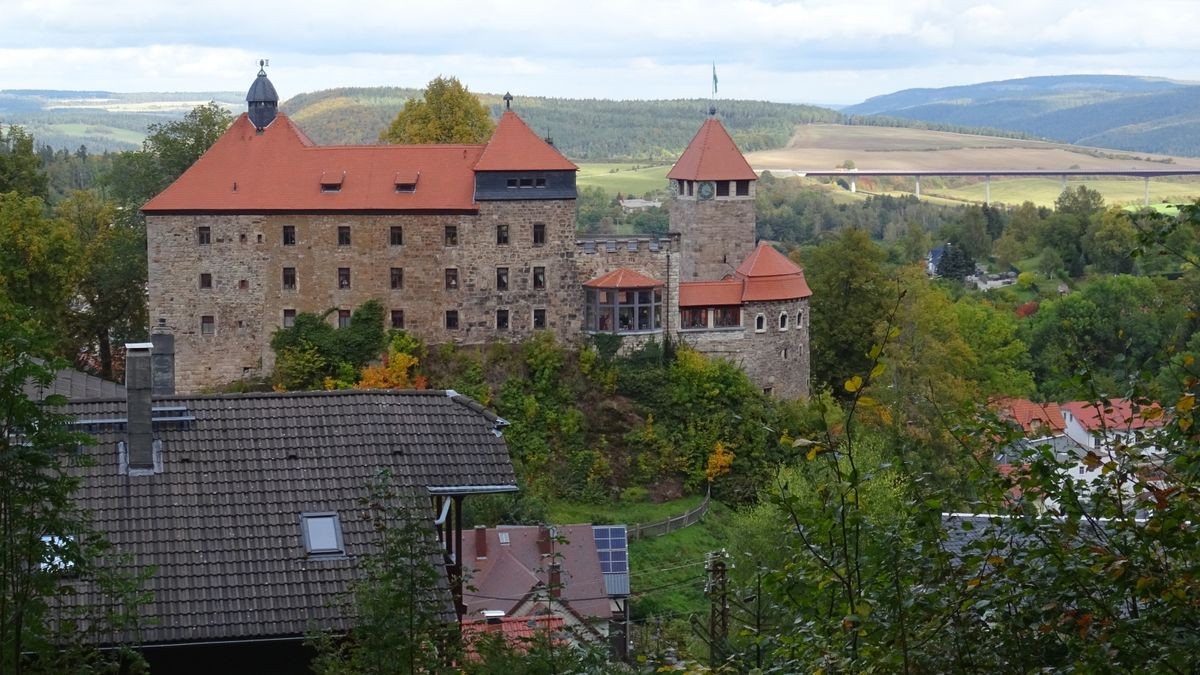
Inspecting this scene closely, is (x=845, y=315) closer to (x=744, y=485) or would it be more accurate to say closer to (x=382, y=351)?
(x=744, y=485)

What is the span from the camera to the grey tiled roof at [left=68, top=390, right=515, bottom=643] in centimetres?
2003

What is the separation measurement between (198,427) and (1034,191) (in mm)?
185818

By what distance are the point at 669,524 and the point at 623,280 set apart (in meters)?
7.16

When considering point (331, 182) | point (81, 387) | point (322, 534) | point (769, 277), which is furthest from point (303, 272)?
point (322, 534)

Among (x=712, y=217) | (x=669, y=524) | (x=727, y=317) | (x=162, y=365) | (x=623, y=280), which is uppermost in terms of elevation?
(x=712, y=217)

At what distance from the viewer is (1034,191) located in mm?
198625

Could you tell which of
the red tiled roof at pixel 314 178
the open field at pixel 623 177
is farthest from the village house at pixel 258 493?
the open field at pixel 623 177

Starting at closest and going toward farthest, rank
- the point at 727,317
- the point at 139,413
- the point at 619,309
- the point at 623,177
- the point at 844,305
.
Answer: the point at 139,413 → the point at 619,309 → the point at 727,317 → the point at 844,305 → the point at 623,177

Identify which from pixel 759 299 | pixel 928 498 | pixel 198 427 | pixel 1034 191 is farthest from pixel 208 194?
pixel 1034 191

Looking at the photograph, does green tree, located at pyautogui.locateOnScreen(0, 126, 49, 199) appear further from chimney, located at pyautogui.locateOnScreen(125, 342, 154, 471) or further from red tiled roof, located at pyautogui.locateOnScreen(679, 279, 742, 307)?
chimney, located at pyautogui.locateOnScreen(125, 342, 154, 471)

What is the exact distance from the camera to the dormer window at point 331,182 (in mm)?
48719

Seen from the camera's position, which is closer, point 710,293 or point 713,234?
point 710,293

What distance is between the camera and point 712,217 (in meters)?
52.9

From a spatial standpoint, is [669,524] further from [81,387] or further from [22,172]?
[22,172]
